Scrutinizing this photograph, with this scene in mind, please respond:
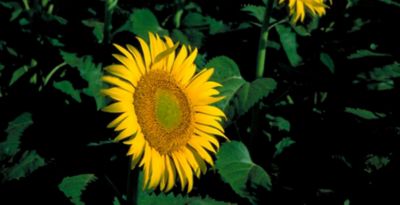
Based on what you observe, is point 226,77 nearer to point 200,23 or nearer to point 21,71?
point 200,23

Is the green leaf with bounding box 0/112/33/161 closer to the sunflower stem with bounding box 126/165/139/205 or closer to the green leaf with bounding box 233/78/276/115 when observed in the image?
the sunflower stem with bounding box 126/165/139/205

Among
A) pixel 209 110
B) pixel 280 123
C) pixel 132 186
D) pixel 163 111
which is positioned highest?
pixel 163 111

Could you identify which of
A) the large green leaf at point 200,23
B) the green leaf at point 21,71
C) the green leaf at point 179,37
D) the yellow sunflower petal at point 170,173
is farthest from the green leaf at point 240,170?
the green leaf at point 21,71

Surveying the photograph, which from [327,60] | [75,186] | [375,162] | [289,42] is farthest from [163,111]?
[375,162]

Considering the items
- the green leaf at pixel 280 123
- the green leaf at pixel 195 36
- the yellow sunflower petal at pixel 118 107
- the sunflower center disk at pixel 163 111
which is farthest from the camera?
the green leaf at pixel 280 123

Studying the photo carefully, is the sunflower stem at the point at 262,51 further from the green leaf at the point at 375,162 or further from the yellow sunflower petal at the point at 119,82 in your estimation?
the yellow sunflower petal at the point at 119,82

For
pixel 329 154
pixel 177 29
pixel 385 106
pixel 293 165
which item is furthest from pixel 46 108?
pixel 385 106

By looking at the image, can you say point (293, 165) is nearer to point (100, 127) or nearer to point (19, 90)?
point (100, 127)
